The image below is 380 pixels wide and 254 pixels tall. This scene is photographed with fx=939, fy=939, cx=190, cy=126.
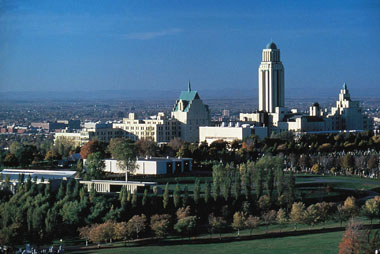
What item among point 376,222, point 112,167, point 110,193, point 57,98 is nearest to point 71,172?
point 112,167

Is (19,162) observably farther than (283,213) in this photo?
Yes

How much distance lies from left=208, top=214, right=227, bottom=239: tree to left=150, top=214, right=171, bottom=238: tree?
4.94 feet

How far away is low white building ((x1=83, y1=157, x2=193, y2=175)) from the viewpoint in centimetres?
4572

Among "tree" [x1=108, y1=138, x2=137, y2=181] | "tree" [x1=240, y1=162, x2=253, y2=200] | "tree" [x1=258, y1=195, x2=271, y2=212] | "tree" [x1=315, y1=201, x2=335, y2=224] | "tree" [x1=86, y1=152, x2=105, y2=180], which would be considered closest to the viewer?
"tree" [x1=315, y1=201, x2=335, y2=224]

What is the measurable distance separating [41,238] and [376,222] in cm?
1159

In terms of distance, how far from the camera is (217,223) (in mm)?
32750

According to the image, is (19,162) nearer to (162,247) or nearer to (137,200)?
(137,200)

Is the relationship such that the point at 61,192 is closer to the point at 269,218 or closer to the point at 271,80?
the point at 269,218

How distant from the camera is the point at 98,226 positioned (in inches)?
1262

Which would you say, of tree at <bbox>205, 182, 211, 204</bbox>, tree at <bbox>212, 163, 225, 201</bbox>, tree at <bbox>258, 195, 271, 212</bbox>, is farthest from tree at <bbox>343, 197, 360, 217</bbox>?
tree at <bbox>205, 182, 211, 204</bbox>

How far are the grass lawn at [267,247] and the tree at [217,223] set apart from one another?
1816mm

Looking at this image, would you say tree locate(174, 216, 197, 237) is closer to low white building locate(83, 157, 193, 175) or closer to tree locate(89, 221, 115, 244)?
tree locate(89, 221, 115, 244)

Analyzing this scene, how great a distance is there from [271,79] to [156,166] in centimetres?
3624

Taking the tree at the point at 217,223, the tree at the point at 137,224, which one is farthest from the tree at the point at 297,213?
the tree at the point at 137,224
